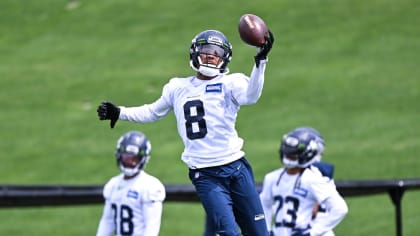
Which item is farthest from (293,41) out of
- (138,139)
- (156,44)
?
(138,139)

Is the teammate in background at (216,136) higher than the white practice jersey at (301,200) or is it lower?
higher

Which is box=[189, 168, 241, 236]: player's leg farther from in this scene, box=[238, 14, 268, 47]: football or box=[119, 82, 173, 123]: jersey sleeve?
box=[238, 14, 268, 47]: football

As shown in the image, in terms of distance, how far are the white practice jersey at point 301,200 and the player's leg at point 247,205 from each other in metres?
2.29

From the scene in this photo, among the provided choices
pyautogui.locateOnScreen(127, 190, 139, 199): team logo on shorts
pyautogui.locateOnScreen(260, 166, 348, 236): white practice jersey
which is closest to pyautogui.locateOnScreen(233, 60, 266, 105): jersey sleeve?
pyautogui.locateOnScreen(260, 166, 348, 236): white practice jersey

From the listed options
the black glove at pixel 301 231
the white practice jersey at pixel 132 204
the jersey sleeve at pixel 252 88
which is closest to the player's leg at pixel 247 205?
the jersey sleeve at pixel 252 88

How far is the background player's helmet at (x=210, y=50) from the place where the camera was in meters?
9.81

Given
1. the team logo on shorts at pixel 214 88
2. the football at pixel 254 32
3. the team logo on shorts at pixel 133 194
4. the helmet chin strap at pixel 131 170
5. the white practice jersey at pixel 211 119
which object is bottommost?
the team logo on shorts at pixel 133 194

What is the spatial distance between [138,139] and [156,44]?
1645cm

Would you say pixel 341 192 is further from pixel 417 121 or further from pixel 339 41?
pixel 339 41

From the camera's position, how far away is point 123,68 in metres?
28.4

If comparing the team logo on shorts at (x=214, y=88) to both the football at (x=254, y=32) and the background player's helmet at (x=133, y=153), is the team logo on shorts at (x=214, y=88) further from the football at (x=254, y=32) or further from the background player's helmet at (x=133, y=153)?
the background player's helmet at (x=133, y=153)

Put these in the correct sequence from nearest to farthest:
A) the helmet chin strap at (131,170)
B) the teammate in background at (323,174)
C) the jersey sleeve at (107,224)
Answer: the teammate in background at (323,174)
the jersey sleeve at (107,224)
the helmet chin strap at (131,170)

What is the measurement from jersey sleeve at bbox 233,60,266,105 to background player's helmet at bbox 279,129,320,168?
9.57 feet

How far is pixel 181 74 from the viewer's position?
26.7 m
